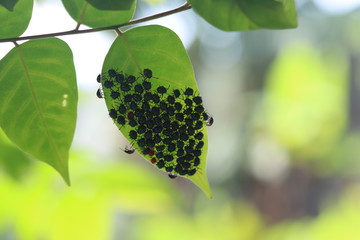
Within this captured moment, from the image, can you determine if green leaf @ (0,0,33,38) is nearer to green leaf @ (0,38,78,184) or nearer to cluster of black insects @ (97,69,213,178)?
green leaf @ (0,38,78,184)

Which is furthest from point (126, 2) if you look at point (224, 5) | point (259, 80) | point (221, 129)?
point (259, 80)

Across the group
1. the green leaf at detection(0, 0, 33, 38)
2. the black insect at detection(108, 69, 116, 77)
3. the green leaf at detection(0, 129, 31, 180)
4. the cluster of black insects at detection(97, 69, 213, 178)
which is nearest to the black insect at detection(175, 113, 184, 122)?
the cluster of black insects at detection(97, 69, 213, 178)

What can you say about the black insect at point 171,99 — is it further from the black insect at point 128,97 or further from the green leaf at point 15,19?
the green leaf at point 15,19

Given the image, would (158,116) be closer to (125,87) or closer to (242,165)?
(125,87)

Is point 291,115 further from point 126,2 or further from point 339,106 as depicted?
point 126,2

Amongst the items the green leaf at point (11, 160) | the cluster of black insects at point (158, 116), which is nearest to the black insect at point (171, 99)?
the cluster of black insects at point (158, 116)
